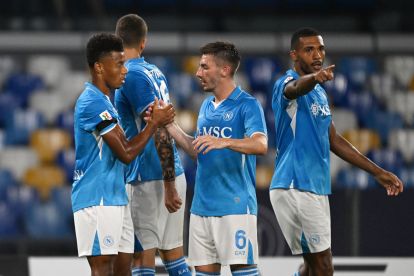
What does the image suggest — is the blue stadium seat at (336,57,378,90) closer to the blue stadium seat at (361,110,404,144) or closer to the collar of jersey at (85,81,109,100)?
the blue stadium seat at (361,110,404,144)

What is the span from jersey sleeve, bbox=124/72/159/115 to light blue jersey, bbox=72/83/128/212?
52 centimetres

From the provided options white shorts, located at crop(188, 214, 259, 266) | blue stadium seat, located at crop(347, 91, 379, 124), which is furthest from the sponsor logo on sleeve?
blue stadium seat, located at crop(347, 91, 379, 124)

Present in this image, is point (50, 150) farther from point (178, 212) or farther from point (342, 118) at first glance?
point (178, 212)

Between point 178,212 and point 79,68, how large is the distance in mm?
4825

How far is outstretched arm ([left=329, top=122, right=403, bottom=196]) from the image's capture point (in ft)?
19.8

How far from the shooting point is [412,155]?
10266 mm

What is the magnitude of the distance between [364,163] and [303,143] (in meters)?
0.52

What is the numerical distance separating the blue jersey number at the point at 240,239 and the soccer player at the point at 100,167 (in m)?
0.65

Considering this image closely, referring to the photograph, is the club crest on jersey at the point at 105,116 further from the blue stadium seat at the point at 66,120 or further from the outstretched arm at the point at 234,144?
the blue stadium seat at the point at 66,120

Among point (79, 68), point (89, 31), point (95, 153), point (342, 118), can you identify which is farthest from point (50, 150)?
point (95, 153)

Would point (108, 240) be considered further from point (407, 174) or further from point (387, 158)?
point (387, 158)

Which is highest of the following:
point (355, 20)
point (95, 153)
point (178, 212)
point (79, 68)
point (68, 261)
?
point (355, 20)

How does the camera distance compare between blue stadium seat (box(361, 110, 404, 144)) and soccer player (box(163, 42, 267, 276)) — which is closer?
soccer player (box(163, 42, 267, 276))

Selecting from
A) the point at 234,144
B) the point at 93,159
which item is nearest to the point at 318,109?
the point at 234,144
